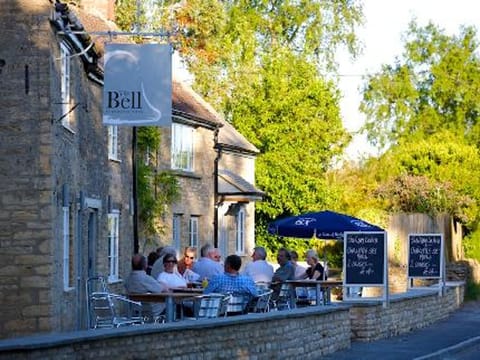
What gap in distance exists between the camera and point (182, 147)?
37.2 meters

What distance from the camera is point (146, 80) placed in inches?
Answer: 813

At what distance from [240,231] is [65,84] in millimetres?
21560

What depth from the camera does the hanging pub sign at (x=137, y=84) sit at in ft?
67.4

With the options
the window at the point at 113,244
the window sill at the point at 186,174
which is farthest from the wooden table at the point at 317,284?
the window sill at the point at 186,174

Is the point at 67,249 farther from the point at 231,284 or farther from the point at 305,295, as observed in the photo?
the point at 305,295

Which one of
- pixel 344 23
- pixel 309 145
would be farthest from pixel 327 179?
pixel 344 23

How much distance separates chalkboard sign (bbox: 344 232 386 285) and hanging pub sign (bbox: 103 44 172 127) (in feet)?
19.1

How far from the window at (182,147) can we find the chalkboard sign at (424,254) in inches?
320

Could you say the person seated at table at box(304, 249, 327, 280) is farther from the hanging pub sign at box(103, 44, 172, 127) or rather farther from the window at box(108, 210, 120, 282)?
the hanging pub sign at box(103, 44, 172, 127)

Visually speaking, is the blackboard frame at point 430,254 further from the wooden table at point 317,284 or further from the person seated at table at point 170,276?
the person seated at table at point 170,276

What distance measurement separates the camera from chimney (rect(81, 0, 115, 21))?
3331cm

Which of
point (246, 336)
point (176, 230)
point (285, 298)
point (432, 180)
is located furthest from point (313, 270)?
point (432, 180)

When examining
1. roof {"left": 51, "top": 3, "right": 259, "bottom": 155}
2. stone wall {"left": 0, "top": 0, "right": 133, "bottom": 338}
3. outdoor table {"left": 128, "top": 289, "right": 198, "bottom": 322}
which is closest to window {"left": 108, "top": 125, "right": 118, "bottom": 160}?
roof {"left": 51, "top": 3, "right": 259, "bottom": 155}

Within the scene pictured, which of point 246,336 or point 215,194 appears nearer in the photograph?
point 246,336
